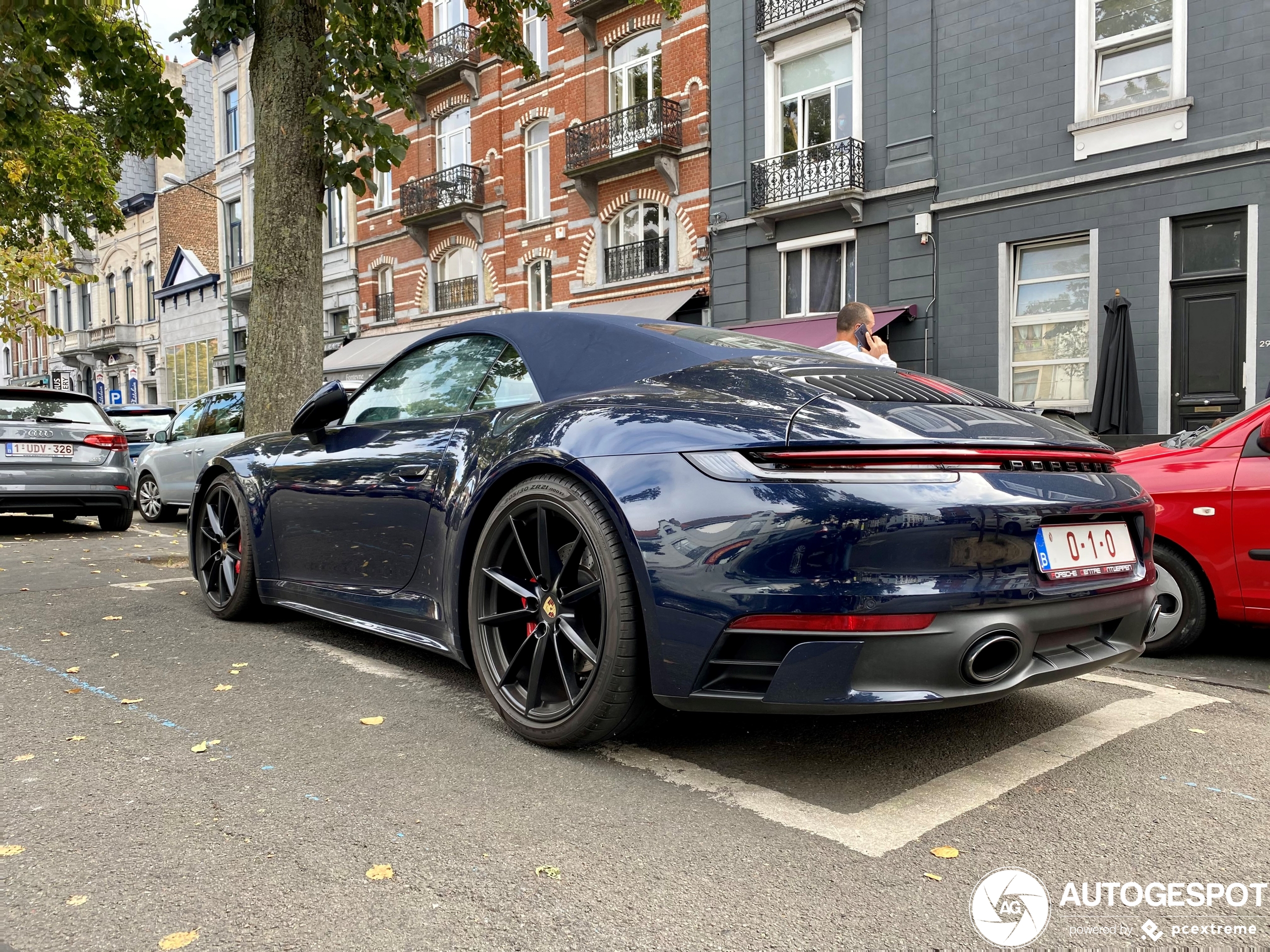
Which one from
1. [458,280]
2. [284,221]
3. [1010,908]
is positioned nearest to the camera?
[1010,908]

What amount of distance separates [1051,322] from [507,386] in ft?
40.4

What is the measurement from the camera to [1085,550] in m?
2.62

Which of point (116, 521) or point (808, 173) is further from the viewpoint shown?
point (808, 173)

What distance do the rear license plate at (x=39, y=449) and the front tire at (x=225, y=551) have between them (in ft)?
17.9

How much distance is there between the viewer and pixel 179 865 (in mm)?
2162

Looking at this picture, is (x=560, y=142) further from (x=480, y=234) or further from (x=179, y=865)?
(x=179, y=865)

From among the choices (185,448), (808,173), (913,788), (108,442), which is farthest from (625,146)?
(913,788)

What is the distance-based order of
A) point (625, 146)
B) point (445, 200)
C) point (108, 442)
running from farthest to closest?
point (445, 200) → point (625, 146) → point (108, 442)

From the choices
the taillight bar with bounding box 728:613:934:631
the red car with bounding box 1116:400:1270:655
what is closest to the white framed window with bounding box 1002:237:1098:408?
the red car with bounding box 1116:400:1270:655

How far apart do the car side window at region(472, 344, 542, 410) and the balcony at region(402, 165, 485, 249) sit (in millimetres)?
21087

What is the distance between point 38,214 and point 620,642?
1590 centimetres

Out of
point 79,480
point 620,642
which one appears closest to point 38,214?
point 79,480

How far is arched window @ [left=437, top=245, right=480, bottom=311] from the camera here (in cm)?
2420

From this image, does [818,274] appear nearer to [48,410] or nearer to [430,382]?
[48,410]
